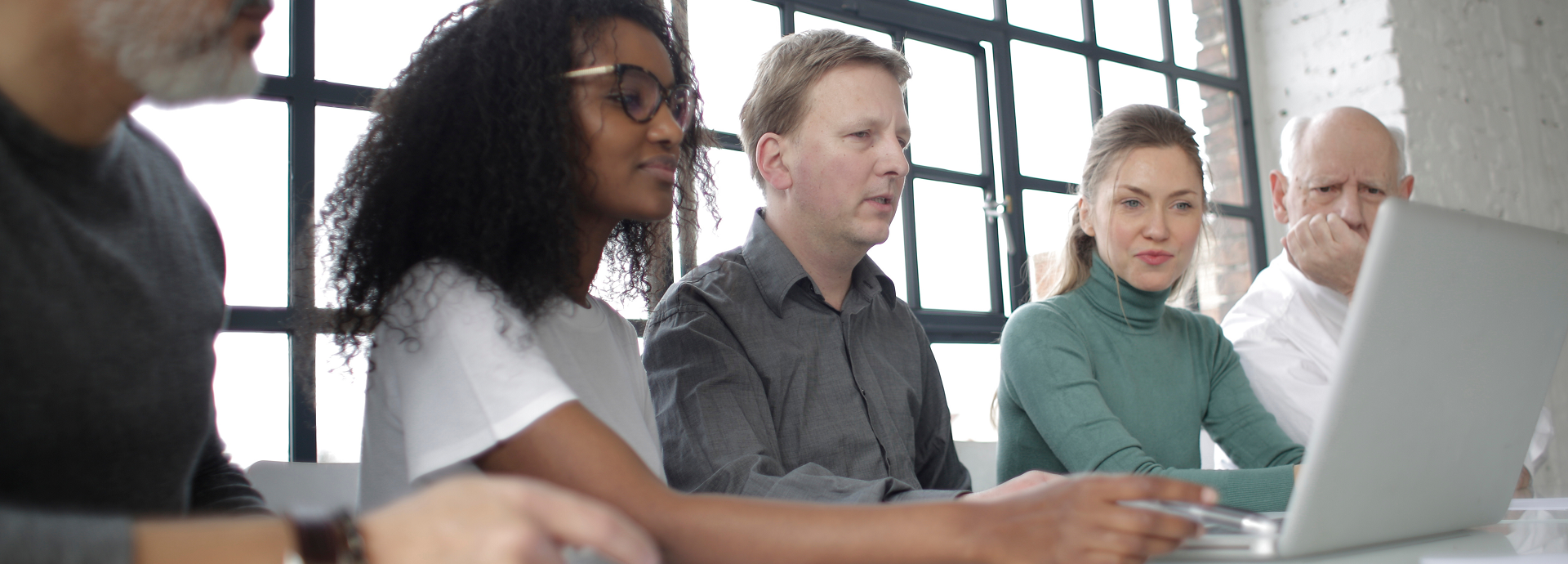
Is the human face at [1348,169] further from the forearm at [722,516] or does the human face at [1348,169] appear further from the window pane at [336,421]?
Answer: the window pane at [336,421]

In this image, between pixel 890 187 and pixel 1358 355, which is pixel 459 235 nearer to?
pixel 1358 355

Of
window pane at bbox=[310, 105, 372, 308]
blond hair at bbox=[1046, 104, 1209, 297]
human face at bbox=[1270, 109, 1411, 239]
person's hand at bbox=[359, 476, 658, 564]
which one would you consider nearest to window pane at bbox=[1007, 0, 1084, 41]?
human face at bbox=[1270, 109, 1411, 239]

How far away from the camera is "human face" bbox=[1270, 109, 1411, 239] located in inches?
82.7

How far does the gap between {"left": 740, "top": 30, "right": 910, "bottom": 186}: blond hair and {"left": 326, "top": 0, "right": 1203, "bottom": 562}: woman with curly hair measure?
40cm

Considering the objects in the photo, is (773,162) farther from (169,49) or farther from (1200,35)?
(1200,35)

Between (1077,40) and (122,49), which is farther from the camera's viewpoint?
(1077,40)

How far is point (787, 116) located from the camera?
164cm

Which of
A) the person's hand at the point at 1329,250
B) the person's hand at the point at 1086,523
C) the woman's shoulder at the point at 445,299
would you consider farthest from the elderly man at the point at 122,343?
the person's hand at the point at 1329,250

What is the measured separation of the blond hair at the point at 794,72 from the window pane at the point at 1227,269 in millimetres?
2812

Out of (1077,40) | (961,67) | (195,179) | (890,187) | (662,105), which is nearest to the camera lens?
(662,105)

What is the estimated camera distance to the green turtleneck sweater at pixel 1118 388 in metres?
1.46

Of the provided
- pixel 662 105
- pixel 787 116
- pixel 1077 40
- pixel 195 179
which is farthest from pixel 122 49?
pixel 1077 40

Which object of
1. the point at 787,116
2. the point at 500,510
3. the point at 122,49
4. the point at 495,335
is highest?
the point at 787,116

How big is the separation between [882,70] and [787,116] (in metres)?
0.18
